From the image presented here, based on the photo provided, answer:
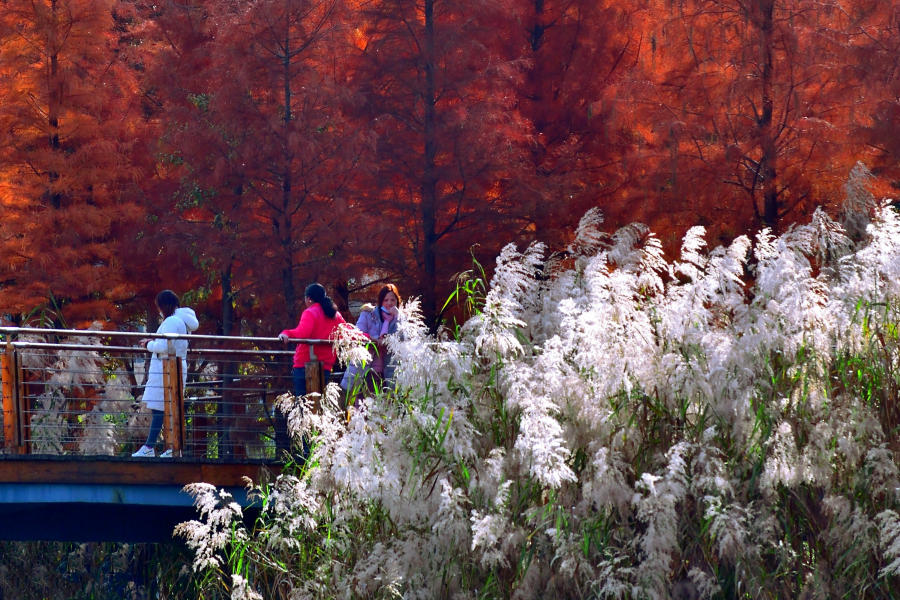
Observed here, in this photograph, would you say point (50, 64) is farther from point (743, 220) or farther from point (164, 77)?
point (743, 220)

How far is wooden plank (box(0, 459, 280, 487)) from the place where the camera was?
29.0 feet

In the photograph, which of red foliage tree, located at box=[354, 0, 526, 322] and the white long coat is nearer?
the white long coat

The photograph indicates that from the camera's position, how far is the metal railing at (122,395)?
891 cm

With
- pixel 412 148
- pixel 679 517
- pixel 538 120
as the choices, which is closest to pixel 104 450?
pixel 412 148

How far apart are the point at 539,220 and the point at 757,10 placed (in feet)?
11.2

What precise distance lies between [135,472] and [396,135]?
6.07 m

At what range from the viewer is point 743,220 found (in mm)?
11516

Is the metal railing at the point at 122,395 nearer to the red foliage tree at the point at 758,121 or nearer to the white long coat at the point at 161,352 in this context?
the white long coat at the point at 161,352

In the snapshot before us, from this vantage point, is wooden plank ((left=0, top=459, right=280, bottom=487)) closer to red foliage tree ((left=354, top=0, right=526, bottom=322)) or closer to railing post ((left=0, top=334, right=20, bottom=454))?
railing post ((left=0, top=334, right=20, bottom=454))

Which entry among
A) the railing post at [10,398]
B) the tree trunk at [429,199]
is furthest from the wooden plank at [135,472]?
the tree trunk at [429,199]

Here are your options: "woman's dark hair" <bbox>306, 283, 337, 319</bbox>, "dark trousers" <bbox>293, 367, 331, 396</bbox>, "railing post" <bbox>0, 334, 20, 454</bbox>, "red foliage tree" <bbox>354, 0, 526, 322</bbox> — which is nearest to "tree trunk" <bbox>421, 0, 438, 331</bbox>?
"red foliage tree" <bbox>354, 0, 526, 322</bbox>

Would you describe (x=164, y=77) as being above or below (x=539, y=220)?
above

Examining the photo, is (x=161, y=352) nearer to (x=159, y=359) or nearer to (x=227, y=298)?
(x=159, y=359)

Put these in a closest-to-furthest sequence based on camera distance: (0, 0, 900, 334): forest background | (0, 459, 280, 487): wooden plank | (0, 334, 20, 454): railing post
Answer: (0, 459, 280, 487): wooden plank
(0, 334, 20, 454): railing post
(0, 0, 900, 334): forest background
